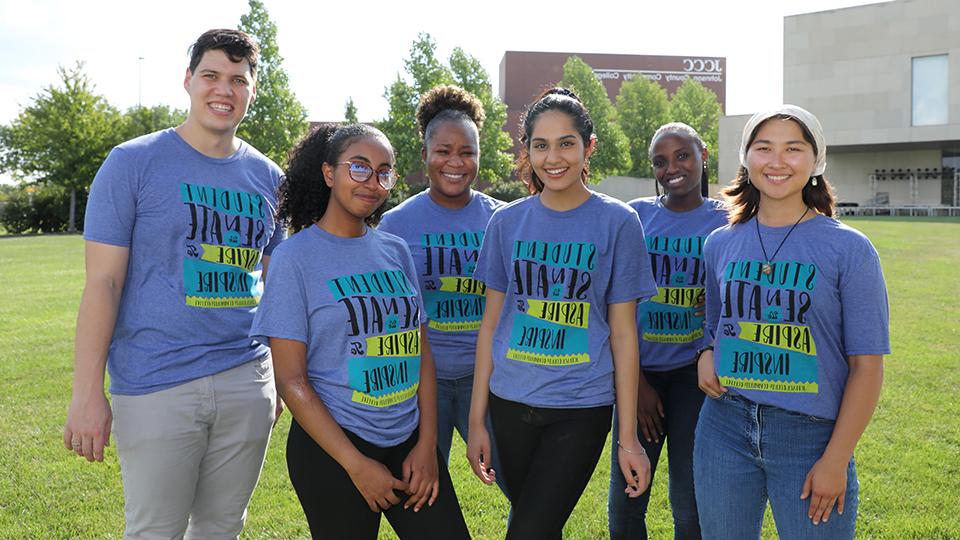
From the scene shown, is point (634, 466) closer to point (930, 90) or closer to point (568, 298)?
point (568, 298)

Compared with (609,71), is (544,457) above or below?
below

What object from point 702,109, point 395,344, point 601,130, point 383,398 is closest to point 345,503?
point 383,398

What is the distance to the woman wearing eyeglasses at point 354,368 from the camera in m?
2.64

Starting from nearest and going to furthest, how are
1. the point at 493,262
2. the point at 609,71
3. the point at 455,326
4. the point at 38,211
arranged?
the point at 493,262 < the point at 455,326 < the point at 38,211 < the point at 609,71

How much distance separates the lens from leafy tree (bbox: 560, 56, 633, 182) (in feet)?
144

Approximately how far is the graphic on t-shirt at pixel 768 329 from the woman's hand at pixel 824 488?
26 centimetres

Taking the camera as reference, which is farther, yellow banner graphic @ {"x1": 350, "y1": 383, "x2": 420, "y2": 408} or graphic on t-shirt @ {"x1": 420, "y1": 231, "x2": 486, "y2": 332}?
graphic on t-shirt @ {"x1": 420, "y1": 231, "x2": 486, "y2": 332}

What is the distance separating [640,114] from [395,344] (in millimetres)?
49870

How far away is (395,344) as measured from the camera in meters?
2.77

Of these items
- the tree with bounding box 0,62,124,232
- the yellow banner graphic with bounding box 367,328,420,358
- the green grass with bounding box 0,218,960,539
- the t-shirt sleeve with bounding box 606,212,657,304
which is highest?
the tree with bounding box 0,62,124,232

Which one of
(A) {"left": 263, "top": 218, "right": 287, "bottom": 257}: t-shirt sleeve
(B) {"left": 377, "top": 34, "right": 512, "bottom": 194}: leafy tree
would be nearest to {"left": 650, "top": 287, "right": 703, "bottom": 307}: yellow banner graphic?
(A) {"left": 263, "top": 218, "right": 287, "bottom": 257}: t-shirt sleeve

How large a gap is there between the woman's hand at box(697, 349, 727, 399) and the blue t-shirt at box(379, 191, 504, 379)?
1178 mm

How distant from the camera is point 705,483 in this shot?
108 inches

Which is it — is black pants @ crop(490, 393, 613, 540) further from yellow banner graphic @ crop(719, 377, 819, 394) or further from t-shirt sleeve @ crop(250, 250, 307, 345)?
t-shirt sleeve @ crop(250, 250, 307, 345)
